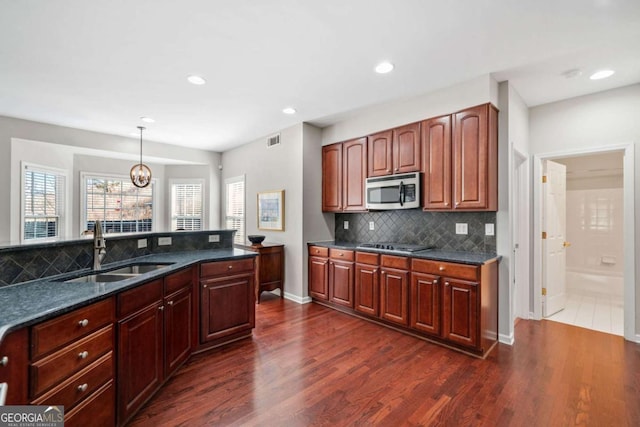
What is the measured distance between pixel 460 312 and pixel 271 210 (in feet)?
10.7

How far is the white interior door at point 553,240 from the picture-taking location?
3.69 meters

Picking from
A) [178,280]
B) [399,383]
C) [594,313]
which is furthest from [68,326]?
[594,313]

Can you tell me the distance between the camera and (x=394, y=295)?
3307 millimetres

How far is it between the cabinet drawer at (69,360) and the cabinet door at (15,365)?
1.6 inches

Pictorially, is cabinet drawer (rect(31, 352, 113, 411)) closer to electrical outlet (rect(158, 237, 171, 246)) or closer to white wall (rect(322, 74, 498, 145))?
electrical outlet (rect(158, 237, 171, 246))

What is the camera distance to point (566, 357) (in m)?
2.69

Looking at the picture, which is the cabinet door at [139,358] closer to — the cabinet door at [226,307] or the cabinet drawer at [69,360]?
the cabinet drawer at [69,360]

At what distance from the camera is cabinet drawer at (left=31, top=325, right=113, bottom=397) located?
1282 mm

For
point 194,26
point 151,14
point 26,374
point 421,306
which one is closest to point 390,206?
point 421,306

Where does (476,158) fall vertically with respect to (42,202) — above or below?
above

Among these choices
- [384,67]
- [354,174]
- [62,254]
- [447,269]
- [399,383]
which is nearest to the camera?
[62,254]

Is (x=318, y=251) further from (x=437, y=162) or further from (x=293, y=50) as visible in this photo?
(x=293, y=50)

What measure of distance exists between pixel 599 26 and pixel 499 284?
2279mm

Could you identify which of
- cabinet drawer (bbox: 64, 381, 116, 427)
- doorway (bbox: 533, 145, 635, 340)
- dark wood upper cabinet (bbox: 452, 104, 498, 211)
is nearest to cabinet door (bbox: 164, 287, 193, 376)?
cabinet drawer (bbox: 64, 381, 116, 427)
